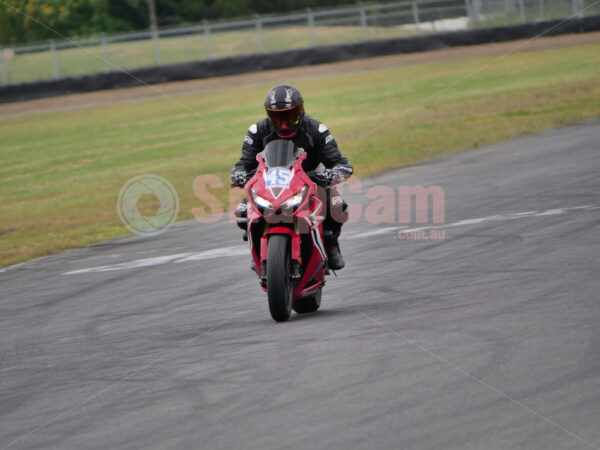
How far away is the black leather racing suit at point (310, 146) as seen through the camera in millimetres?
7223

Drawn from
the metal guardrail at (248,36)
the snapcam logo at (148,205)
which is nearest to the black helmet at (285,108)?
the snapcam logo at (148,205)

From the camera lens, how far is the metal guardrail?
1618 inches

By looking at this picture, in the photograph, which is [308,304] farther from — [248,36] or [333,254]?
[248,36]

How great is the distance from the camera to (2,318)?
27.6 feet

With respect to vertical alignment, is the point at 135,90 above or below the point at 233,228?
above

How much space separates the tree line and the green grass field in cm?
3746

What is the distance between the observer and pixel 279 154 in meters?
6.82

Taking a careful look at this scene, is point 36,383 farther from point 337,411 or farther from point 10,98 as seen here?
point 10,98

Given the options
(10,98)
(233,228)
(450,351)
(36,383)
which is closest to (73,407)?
(36,383)

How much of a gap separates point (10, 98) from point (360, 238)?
30202 mm

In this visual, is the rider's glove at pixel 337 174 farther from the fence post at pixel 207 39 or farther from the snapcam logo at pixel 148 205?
the fence post at pixel 207 39

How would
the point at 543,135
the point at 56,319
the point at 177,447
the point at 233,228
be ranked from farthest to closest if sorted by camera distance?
the point at 543,135 < the point at 233,228 < the point at 56,319 < the point at 177,447

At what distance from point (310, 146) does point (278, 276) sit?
1388mm

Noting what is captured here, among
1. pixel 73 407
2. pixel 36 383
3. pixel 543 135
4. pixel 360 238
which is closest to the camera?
pixel 73 407
